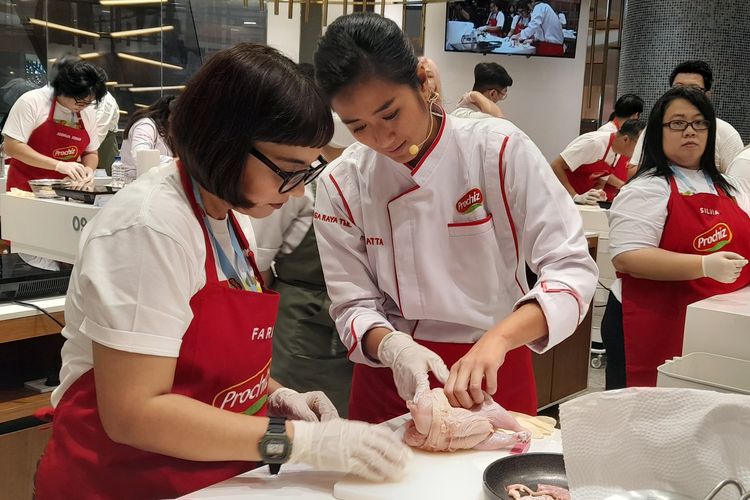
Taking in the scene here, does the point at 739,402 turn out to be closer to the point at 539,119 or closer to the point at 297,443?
the point at 297,443

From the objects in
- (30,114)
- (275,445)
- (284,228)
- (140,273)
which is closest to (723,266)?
(284,228)

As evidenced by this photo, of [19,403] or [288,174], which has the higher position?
[288,174]

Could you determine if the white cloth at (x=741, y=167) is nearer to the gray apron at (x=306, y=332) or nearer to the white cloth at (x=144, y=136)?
the gray apron at (x=306, y=332)

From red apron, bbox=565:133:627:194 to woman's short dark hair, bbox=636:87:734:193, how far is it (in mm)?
2940

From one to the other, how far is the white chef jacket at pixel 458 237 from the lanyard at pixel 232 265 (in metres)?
0.42

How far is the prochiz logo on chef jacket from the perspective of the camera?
1.37m

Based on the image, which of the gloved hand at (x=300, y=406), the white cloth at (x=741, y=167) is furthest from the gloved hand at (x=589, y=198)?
the gloved hand at (x=300, y=406)

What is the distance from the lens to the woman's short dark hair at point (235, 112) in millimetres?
1274

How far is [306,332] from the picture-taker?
2.47 meters

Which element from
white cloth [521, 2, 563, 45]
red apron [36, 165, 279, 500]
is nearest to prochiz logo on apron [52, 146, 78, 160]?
red apron [36, 165, 279, 500]

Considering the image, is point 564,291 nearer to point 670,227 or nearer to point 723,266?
point 723,266

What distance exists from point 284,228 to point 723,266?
4.98ft

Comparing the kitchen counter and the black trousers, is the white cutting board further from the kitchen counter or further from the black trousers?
the black trousers

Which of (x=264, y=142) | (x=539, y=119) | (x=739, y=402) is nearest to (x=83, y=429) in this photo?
(x=264, y=142)
